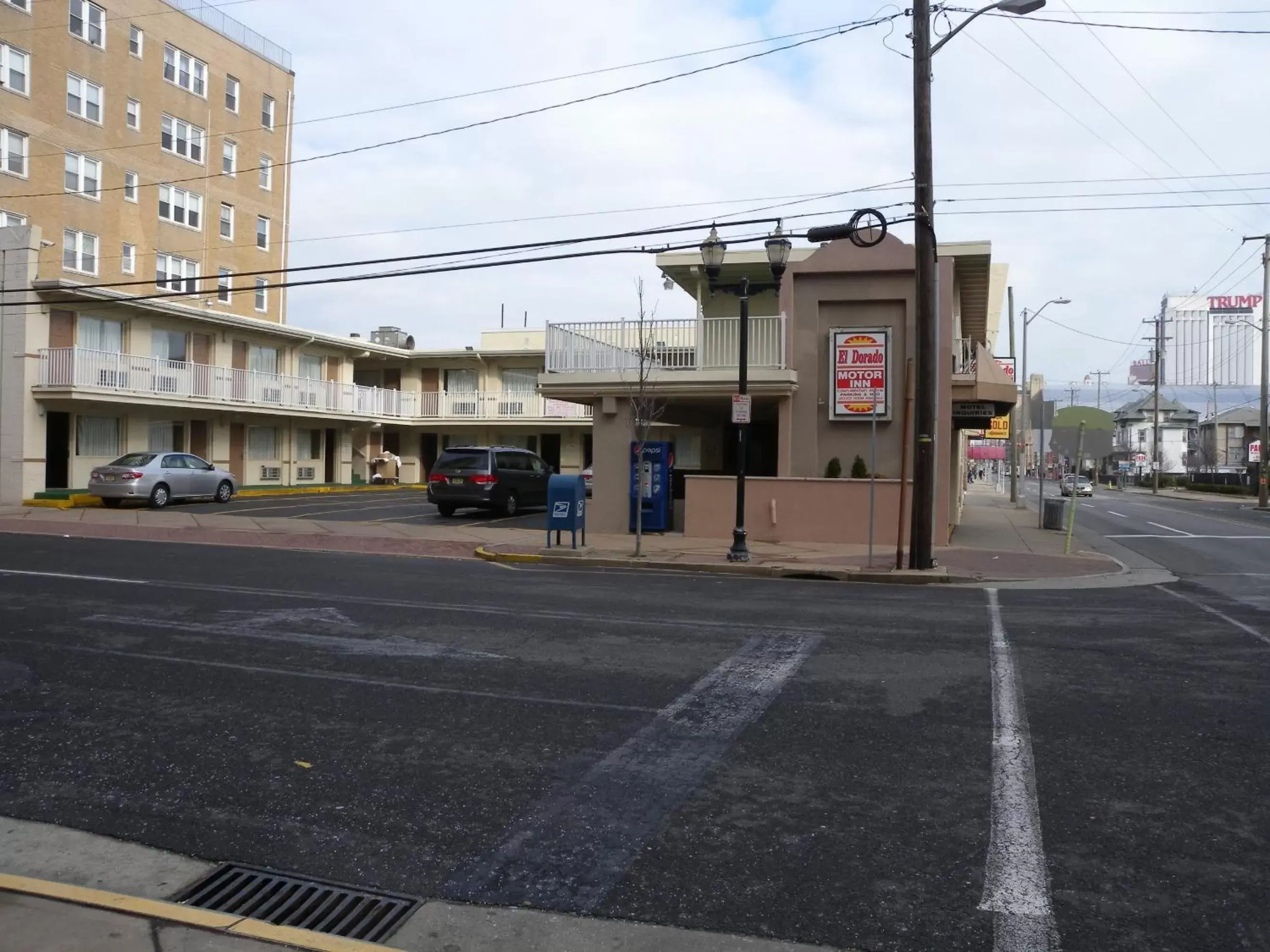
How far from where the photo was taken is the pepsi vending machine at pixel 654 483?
70.2ft

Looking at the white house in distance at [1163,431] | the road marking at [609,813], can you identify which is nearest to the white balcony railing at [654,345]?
the road marking at [609,813]

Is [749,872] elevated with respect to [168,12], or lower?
lower

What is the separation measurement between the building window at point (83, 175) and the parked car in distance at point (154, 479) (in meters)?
10.8

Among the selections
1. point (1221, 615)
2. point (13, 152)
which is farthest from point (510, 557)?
point (13, 152)

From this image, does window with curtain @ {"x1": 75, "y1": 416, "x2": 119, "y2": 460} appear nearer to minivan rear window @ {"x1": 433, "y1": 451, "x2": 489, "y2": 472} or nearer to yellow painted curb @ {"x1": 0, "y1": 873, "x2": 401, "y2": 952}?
minivan rear window @ {"x1": 433, "y1": 451, "x2": 489, "y2": 472}

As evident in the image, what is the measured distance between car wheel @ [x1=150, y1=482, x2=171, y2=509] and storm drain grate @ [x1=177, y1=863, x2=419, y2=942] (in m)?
24.8

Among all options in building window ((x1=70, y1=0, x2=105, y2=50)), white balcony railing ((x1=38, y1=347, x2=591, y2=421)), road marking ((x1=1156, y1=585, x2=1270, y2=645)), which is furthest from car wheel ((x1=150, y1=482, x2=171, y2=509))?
road marking ((x1=1156, y1=585, x2=1270, y2=645))

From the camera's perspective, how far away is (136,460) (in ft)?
87.2

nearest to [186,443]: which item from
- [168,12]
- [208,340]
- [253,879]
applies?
[208,340]

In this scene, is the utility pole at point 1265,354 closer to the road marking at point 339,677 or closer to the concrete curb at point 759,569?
the concrete curb at point 759,569

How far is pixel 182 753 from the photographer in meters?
5.77

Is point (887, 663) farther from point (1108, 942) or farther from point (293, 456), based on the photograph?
point (293, 456)

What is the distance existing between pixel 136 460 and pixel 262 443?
433 inches

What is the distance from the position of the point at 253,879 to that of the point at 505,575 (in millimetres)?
10472
